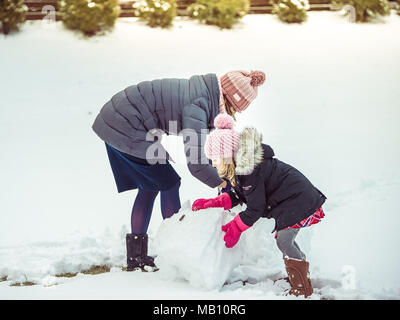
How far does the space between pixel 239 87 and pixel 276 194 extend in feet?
2.05

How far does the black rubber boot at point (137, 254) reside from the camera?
2.83m

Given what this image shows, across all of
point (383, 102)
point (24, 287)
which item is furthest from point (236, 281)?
point (383, 102)

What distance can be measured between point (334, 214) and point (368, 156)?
1.37ft

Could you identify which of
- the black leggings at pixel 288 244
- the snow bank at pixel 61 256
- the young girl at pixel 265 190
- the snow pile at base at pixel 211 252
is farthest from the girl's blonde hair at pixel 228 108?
the snow bank at pixel 61 256

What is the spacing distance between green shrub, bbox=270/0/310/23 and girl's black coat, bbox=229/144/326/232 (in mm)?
1293

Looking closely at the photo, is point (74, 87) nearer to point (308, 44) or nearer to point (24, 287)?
point (24, 287)

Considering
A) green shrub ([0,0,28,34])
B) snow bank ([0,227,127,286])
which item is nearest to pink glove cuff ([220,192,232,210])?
snow bank ([0,227,127,286])

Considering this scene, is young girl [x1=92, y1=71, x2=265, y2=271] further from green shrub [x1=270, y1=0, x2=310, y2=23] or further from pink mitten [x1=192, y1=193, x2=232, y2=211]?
green shrub [x1=270, y1=0, x2=310, y2=23]

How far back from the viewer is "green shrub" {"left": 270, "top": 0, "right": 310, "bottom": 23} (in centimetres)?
334

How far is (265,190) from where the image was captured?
2.38m

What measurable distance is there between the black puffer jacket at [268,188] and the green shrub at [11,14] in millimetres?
1826

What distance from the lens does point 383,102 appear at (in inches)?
129

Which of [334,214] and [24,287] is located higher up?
[334,214]

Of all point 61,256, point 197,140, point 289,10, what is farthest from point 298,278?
point 289,10
